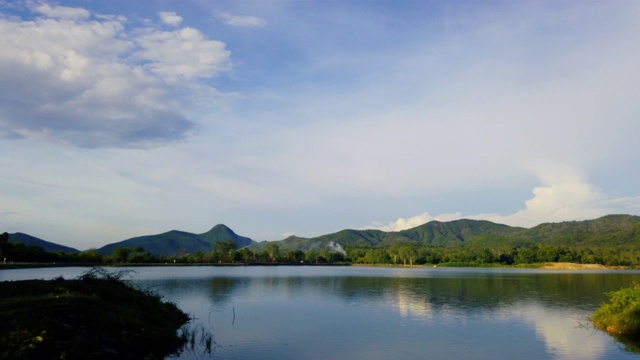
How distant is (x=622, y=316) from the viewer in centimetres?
4028

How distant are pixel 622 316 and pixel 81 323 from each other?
43079 mm

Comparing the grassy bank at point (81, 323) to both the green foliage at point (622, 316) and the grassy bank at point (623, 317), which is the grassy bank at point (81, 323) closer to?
the grassy bank at point (623, 317)

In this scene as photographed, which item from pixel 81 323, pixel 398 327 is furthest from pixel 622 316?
pixel 81 323

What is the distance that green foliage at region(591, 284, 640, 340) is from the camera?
38662 millimetres

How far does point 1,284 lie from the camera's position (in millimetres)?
35312

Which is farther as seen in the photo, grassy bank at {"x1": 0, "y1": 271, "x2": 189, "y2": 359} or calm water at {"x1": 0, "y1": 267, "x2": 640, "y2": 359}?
calm water at {"x1": 0, "y1": 267, "x2": 640, "y2": 359}

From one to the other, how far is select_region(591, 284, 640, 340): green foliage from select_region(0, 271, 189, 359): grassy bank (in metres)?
36.5

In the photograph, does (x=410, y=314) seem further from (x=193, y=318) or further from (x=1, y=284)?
(x=1, y=284)

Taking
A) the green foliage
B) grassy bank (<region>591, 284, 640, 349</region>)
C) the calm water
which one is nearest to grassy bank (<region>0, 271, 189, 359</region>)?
the calm water

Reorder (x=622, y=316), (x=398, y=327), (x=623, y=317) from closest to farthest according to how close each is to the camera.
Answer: (x=623, y=317) → (x=622, y=316) → (x=398, y=327)

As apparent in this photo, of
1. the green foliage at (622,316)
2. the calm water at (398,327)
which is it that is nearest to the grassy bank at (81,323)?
the calm water at (398,327)

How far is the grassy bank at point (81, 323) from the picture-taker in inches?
910

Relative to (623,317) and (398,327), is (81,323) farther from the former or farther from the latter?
(623,317)

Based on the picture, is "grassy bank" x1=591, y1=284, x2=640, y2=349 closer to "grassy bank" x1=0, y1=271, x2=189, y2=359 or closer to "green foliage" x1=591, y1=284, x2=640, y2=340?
"green foliage" x1=591, y1=284, x2=640, y2=340
